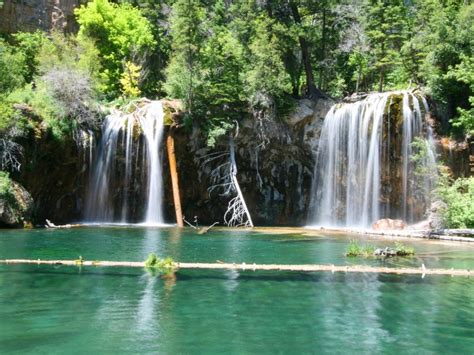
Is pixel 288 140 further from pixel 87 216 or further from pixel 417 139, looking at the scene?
pixel 87 216

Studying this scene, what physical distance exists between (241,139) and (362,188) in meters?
7.34

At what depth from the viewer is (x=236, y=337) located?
8859 millimetres

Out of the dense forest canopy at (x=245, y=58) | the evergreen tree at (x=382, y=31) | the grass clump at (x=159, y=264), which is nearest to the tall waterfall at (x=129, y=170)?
the dense forest canopy at (x=245, y=58)

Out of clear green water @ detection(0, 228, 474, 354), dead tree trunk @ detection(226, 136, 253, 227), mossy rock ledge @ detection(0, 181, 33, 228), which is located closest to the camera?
clear green water @ detection(0, 228, 474, 354)

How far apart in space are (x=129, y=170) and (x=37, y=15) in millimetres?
18895

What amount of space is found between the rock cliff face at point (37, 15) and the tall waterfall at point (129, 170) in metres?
15.6

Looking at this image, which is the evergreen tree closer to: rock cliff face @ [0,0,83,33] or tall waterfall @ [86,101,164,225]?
tall waterfall @ [86,101,164,225]

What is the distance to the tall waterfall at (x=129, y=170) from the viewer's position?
3152cm

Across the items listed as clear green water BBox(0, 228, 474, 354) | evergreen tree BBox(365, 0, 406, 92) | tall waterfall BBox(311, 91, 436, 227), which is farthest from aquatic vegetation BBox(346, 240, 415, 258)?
evergreen tree BBox(365, 0, 406, 92)

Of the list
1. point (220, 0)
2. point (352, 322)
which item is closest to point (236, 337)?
point (352, 322)

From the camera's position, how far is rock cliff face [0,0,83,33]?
138 ft

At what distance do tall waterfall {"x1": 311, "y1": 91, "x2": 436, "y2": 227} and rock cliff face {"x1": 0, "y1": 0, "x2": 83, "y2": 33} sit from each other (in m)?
24.4

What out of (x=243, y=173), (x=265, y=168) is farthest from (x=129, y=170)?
(x=265, y=168)

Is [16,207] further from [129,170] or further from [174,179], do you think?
[174,179]
